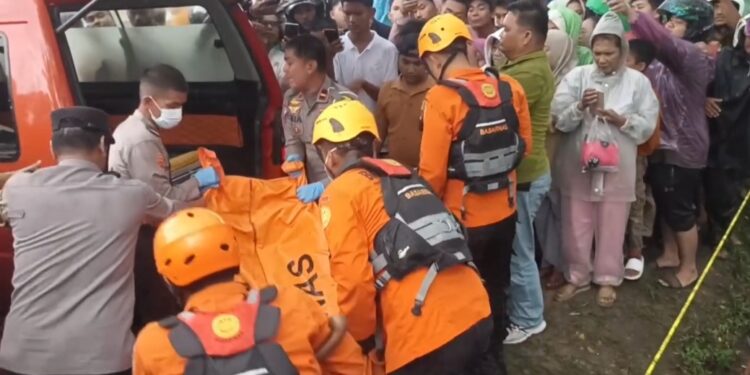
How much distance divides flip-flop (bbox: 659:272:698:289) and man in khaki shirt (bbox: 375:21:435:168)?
211 centimetres

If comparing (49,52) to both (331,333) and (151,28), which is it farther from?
(331,333)

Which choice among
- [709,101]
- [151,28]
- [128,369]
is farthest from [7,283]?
[709,101]

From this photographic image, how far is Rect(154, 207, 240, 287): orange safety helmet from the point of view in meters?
2.21

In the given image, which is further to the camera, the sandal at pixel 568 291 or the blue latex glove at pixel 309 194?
the sandal at pixel 568 291

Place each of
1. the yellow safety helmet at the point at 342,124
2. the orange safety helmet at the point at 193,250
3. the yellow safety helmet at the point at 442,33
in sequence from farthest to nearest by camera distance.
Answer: the yellow safety helmet at the point at 442,33, the yellow safety helmet at the point at 342,124, the orange safety helmet at the point at 193,250

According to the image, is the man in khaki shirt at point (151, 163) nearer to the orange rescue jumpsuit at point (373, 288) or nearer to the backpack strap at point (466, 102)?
the orange rescue jumpsuit at point (373, 288)

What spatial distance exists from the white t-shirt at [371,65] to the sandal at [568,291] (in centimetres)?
180

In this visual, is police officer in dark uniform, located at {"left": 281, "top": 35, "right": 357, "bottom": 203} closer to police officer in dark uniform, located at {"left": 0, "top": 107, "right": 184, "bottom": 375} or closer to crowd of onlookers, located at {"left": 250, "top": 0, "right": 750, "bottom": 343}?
crowd of onlookers, located at {"left": 250, "top": 0, "right": 750, "bottom": 343}

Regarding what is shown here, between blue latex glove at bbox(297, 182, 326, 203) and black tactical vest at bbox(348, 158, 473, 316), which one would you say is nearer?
black tactical vest at bbox(348, 158, 473, 316)

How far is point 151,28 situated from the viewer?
398cm

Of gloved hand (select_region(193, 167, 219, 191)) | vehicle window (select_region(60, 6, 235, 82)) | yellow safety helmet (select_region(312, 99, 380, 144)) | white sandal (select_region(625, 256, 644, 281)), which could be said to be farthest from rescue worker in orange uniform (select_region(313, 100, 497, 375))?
white sandal (select_region(625, 256, 644, 281))

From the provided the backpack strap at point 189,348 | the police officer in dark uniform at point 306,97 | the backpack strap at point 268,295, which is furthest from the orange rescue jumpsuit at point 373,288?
the police officer in dark uniform at point 306,97

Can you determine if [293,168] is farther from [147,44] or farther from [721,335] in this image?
[721,335]

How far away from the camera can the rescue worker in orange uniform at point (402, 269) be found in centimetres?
284
